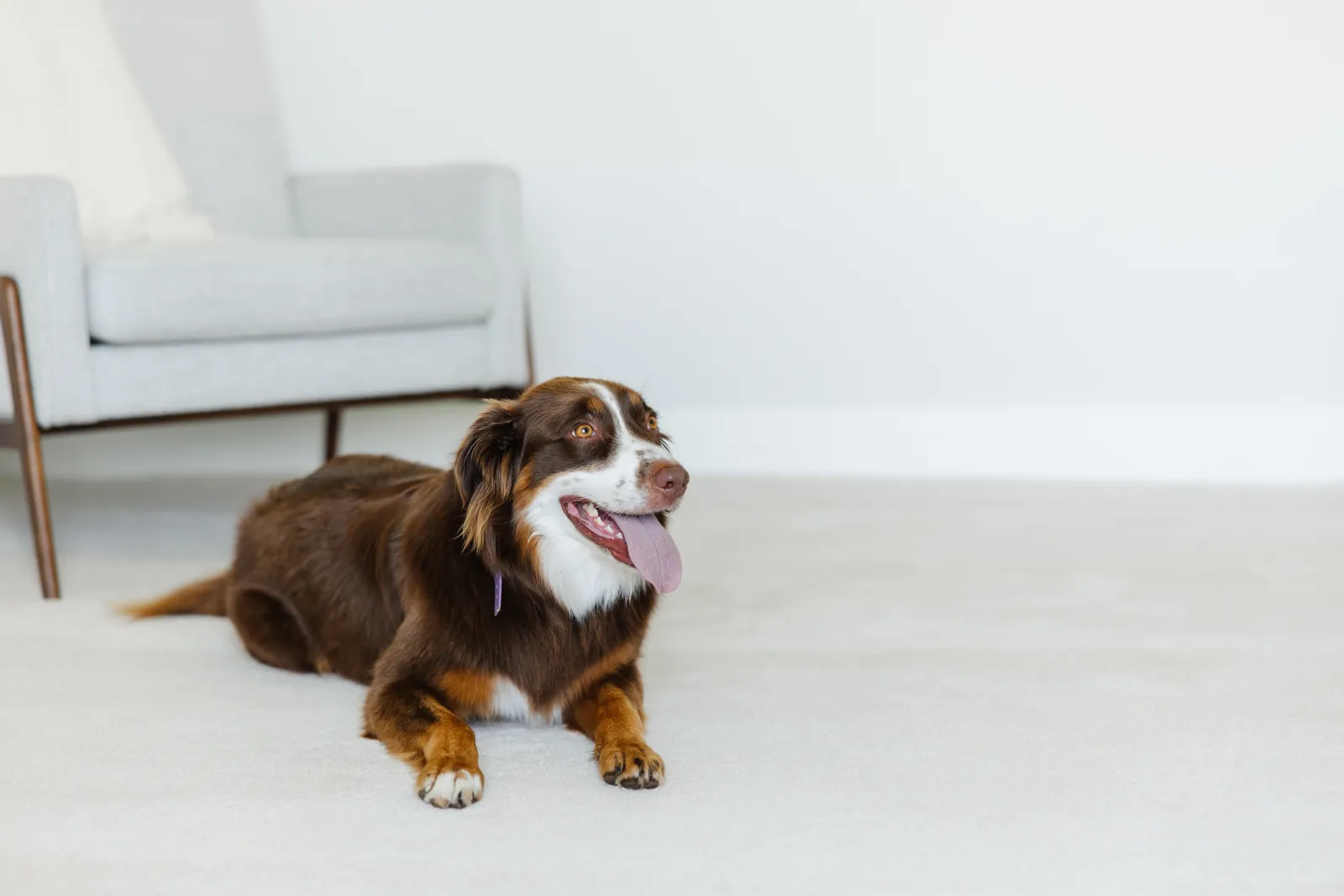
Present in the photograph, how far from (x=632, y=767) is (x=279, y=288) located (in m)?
1.52

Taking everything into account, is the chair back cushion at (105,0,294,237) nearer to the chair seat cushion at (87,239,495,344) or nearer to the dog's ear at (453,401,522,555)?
the chair seat cushion at (87,239,495,344)

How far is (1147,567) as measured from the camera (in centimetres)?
283

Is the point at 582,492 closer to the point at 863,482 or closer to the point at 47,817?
the point at 47,817

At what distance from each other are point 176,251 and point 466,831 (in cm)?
162

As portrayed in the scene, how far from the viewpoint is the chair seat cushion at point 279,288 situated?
254 centimetres

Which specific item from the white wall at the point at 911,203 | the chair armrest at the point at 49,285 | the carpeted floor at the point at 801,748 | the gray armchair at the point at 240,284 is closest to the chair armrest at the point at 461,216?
the gray armchair at the point at 240,284

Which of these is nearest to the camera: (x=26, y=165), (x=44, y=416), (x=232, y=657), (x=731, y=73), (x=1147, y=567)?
(x=232, y=657)

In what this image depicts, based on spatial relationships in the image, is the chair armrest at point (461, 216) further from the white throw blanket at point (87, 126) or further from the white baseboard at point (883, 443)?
the white baseboard at point (883, 443)

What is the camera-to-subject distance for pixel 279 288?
106 inches

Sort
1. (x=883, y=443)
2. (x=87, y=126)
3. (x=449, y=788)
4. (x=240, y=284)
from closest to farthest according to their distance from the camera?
(x=449, y=788) → (x=240, y=284) → (x=87, y=126) → (x=883, y=443)

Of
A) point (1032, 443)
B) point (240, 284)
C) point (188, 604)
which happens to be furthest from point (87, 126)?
point (1032, 443)

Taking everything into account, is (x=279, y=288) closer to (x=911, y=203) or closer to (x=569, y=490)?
(x=569, y=490)

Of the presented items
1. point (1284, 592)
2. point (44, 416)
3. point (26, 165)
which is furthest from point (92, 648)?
point (1284, 592)

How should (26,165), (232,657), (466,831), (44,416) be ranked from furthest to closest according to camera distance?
1. (26,165)
2. (44,416)
3. (232,657)
4. (466,831)
